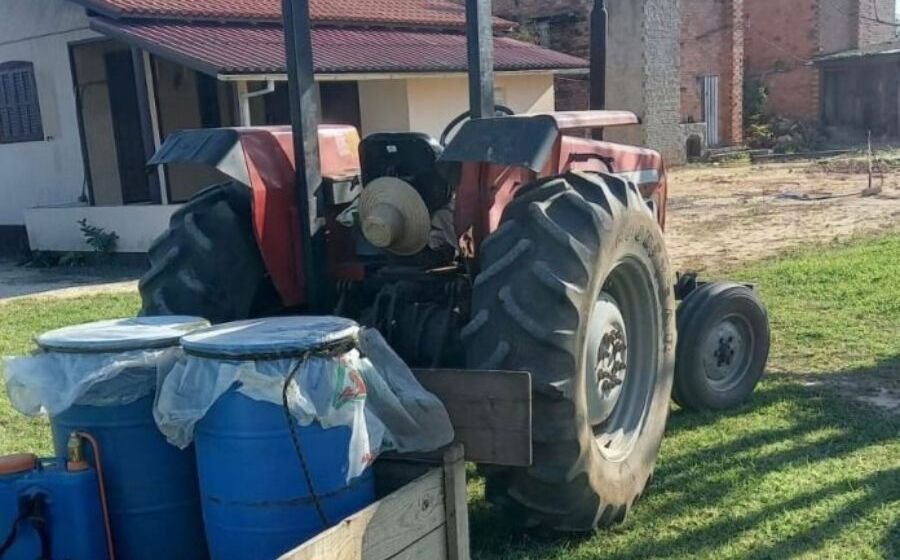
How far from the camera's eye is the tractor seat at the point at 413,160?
173 inches

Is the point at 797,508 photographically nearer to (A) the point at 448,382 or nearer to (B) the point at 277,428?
(A) the point at 448,382

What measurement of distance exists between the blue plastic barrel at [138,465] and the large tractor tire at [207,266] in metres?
1.00

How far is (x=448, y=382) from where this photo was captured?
10.9ft

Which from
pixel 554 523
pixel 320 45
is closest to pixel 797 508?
pixel 554 523

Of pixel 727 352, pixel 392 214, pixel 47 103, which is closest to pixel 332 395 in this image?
pixel 392 214

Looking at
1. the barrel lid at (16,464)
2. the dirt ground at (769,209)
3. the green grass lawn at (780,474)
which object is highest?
the barrel lid at (16,464)

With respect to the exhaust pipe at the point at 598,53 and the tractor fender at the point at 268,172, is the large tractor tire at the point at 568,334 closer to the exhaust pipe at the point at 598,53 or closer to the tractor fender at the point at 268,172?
the tractor fender at the point at 268,172

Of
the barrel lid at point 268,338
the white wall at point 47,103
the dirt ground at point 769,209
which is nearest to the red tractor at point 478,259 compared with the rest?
the barrel lid at point 268,338

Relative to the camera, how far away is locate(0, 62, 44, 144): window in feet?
55.7

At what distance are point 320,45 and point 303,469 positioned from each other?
14.1 metres

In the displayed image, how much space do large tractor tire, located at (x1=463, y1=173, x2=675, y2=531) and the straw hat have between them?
48 centimetres

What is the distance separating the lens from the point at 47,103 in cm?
1662

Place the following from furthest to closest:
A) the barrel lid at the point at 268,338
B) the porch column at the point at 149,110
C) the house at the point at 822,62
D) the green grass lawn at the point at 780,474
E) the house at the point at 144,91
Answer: the house at the point at 822,62
the house at the point at 144,91
the porch column at the point at 149,110
the green grass lawn at the point at 780,474
the barrel lid at the point at 268,338

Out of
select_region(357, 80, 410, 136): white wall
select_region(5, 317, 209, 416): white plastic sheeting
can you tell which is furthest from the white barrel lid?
select_region(357, 80, 410, 136): white wall
